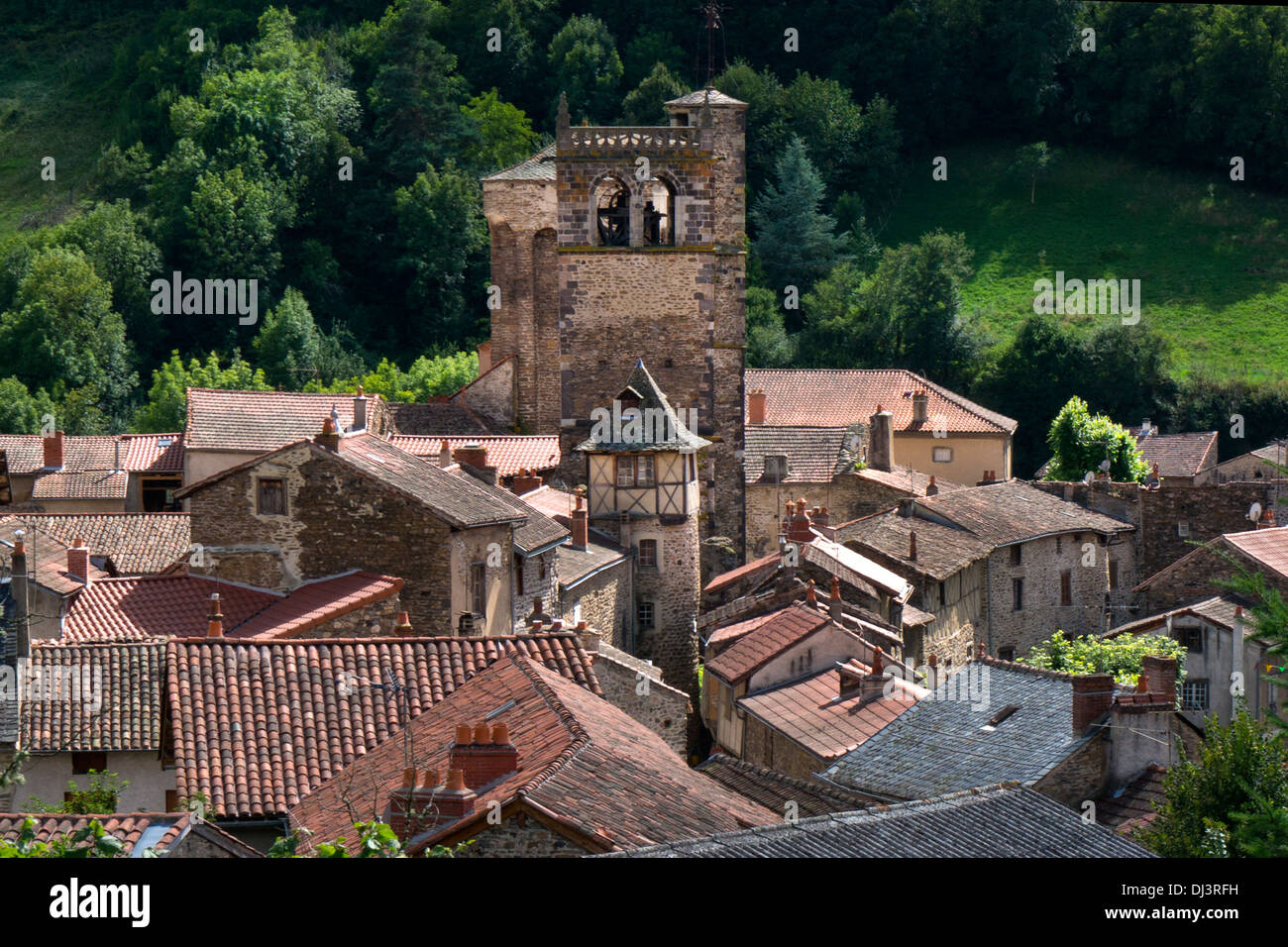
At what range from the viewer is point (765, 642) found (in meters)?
32.4

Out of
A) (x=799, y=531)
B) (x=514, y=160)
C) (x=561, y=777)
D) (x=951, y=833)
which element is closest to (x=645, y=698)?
(x=799, y=531)

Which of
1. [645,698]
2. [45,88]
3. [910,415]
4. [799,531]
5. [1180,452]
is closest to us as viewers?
[45,88]

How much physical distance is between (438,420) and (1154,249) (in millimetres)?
38026

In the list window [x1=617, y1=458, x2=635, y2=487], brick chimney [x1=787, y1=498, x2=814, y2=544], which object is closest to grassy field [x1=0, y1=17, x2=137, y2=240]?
window [x1=617, y1=458, x2=635, y2=487]

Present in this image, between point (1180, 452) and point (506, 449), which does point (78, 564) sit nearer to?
point (506, 449)

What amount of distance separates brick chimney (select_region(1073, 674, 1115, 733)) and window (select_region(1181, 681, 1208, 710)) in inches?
429

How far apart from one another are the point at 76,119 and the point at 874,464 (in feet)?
84.5

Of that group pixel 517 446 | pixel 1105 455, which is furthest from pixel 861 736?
pixel 1105 455

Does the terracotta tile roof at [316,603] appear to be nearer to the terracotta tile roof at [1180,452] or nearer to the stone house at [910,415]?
the stone house at [910,415]

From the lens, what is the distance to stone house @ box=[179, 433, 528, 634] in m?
27.9

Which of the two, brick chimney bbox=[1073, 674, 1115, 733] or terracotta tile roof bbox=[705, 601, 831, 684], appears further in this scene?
terracotta tile roof bbox=[705, 601, 831, 684]

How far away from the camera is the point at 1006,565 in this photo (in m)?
47.1

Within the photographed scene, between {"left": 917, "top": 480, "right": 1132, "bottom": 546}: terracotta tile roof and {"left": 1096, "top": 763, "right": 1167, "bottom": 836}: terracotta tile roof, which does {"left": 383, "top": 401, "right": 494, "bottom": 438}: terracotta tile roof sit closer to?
{"left": 917, "top": 480, "right": 1132, "bottom": 546}: terracotta tile roof
